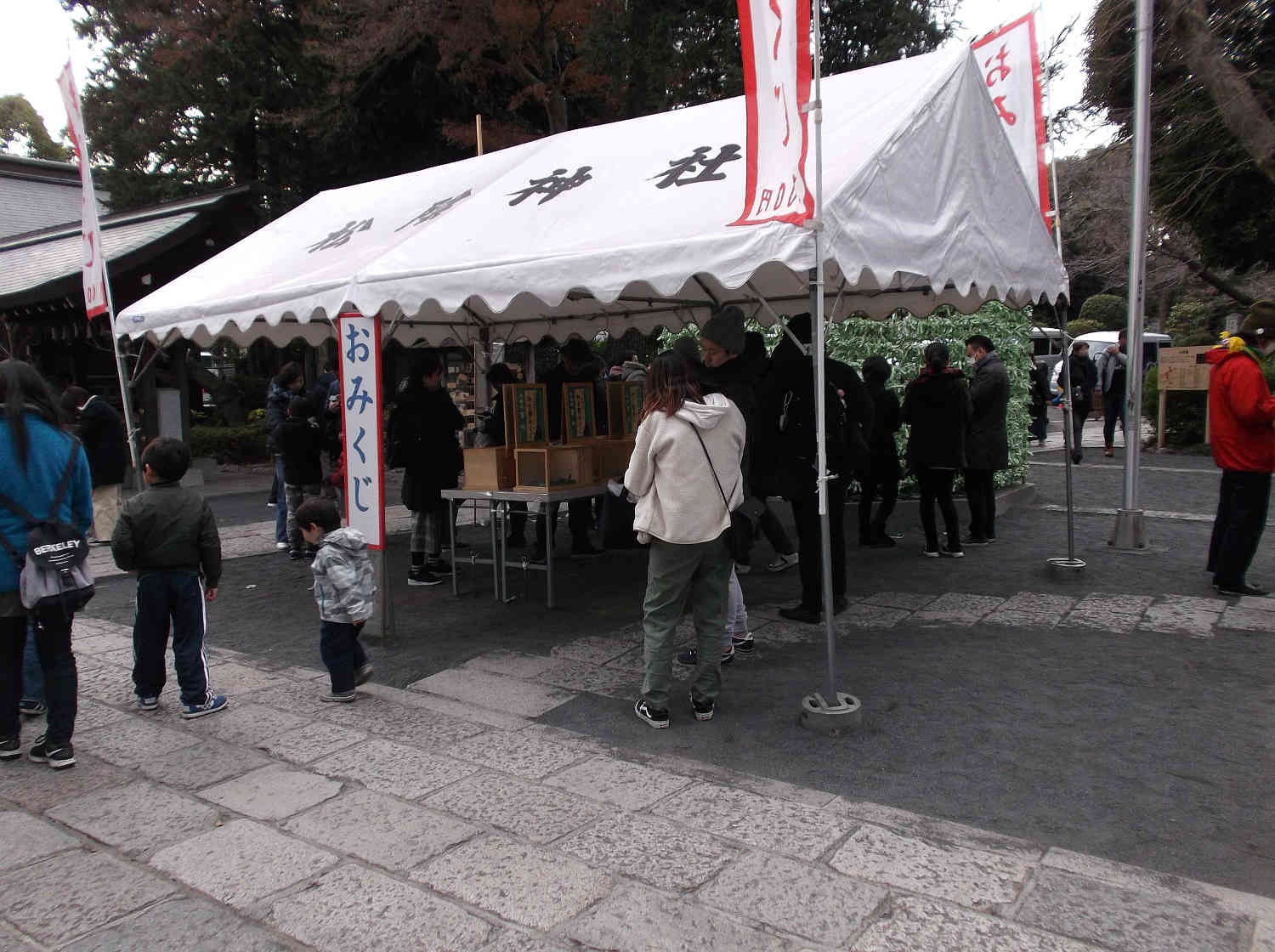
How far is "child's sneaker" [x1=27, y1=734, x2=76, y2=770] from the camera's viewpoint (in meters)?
3.83

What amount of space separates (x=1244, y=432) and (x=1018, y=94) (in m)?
2.56

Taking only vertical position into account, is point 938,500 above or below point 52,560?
below

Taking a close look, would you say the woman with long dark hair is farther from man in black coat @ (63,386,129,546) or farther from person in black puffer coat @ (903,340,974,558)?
person in black puffer coat @ (903,340,974,558)

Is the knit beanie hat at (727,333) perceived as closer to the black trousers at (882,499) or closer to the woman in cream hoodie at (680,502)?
the woman in cream hoodie at (680,502)

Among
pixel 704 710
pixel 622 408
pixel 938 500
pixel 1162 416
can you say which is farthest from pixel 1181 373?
pixel 704 710

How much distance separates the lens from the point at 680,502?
12.7 ft

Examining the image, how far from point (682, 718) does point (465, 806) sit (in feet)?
3.99

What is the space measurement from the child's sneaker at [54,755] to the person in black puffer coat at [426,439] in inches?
127

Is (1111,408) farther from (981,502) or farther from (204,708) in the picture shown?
(204,708)

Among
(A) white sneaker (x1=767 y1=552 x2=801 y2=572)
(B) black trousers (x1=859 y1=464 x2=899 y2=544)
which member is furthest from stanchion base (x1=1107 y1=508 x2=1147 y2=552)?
(A) white sneaker (x1=767 y1=552 x2=801 y2=572)

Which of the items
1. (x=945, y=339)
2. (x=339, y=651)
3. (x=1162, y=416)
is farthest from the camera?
(x=1162, y=416)

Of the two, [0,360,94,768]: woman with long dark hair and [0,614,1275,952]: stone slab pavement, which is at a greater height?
[0,360,94,768]: woman with long dark hair

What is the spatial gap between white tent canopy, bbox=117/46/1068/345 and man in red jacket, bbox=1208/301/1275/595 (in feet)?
3.95

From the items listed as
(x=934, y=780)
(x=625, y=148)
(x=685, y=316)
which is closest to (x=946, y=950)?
(x=934, y=780)
